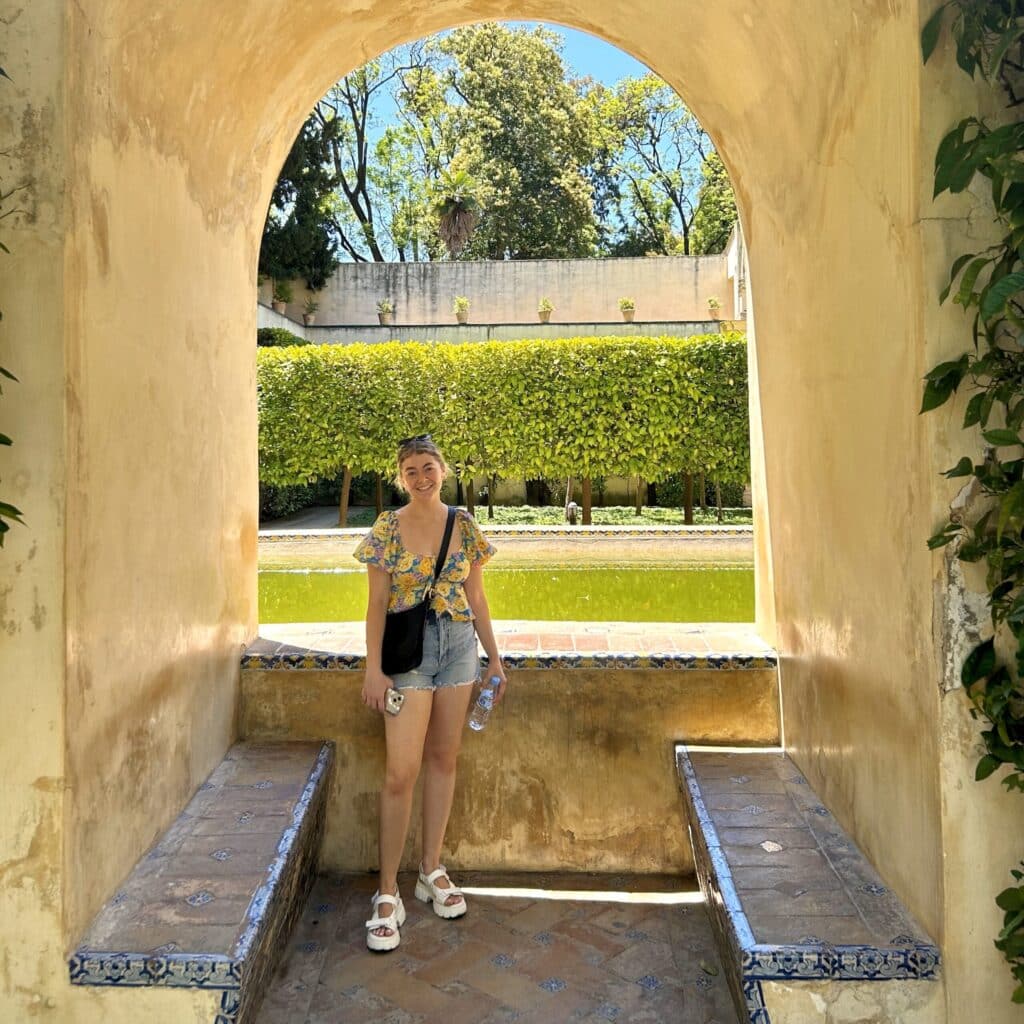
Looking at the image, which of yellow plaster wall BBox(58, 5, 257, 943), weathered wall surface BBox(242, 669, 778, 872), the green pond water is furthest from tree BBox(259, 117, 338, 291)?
weathered wall surface BBox(242, 669, 778, 872)

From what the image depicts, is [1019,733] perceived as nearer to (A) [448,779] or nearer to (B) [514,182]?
(A) [448,779]

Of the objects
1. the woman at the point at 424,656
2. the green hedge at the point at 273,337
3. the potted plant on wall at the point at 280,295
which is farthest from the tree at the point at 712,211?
the woman at the point at 424,656

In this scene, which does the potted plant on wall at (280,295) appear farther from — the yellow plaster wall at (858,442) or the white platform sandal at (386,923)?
the white platform sandal at (386,923)

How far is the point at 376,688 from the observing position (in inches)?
106

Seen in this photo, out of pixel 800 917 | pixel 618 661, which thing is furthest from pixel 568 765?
pixel 800 917

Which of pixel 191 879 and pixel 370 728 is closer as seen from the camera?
pixel 191 879

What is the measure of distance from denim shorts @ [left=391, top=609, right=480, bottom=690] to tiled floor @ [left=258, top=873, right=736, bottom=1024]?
0.84 m

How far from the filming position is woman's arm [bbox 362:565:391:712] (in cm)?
270

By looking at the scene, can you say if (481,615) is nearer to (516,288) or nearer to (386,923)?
(386,923)

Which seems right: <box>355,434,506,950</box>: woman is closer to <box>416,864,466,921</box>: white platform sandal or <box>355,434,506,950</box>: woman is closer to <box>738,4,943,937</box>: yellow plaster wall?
<box>416,864,466,921</box>: white platform sandal

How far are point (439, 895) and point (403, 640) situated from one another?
92 centimetres

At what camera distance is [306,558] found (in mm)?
8750

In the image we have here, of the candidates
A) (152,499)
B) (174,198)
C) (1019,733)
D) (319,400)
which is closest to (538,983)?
(1019,733)

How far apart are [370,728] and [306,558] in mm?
5699
